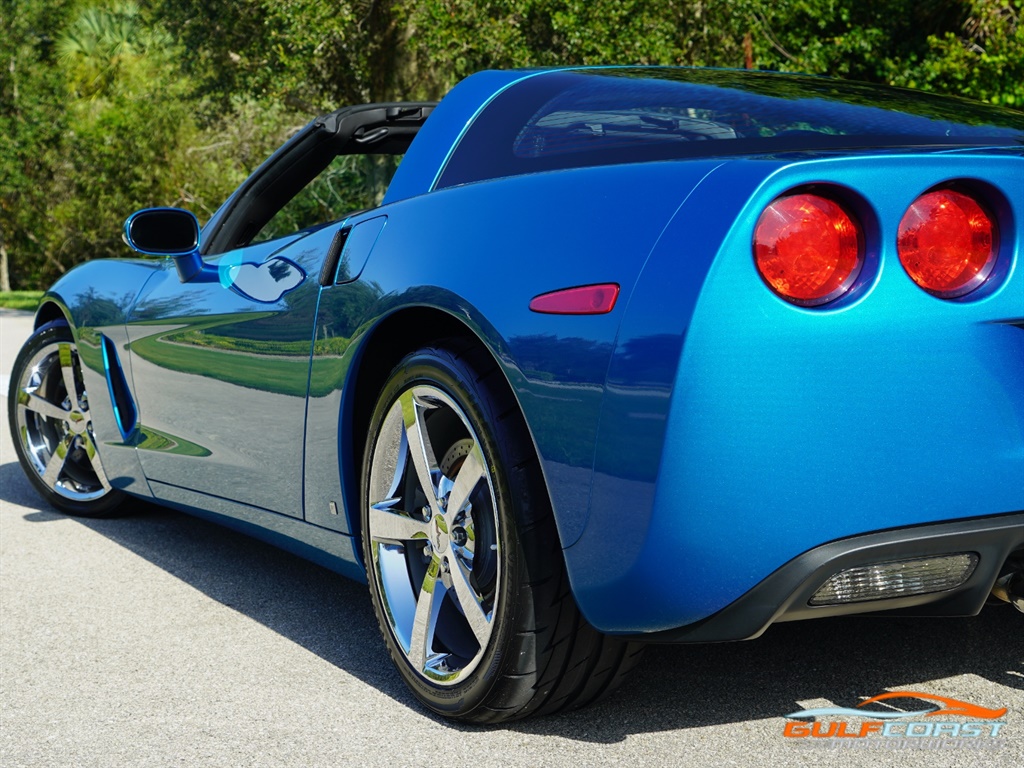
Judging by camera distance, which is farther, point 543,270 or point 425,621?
point 425,621

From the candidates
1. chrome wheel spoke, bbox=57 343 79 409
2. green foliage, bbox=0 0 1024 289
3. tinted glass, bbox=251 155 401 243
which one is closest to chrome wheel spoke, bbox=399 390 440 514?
chrome wheel spoke, bbox=57 343 79 409

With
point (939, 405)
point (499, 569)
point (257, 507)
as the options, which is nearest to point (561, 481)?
point (499, 569)

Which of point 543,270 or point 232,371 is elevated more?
point 543,270

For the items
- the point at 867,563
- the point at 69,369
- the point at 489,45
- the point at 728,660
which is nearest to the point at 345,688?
the point at 728,660

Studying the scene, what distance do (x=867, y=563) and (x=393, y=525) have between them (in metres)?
1.16

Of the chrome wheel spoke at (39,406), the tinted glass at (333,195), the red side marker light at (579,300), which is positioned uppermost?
the red side marker light at (579,300)

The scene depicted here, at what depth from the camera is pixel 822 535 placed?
7.02 ft

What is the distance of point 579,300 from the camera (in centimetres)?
230

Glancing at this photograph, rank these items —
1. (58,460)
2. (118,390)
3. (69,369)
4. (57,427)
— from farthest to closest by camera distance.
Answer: (57,427) < (58,460) < (69,369) < (118,390)

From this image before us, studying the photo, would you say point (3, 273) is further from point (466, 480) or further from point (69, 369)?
point (466, 480)

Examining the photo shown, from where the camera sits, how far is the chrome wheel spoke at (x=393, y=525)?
2.87m

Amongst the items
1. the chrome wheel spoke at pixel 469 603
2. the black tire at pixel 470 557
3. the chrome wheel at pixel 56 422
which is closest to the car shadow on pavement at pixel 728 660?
the black tire at pixel 470 557

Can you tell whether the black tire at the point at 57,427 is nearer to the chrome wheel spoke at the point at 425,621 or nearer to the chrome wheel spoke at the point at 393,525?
the chrome wheel spoke at the point at 393,525

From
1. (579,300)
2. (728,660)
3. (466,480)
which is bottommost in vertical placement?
(728,660)
